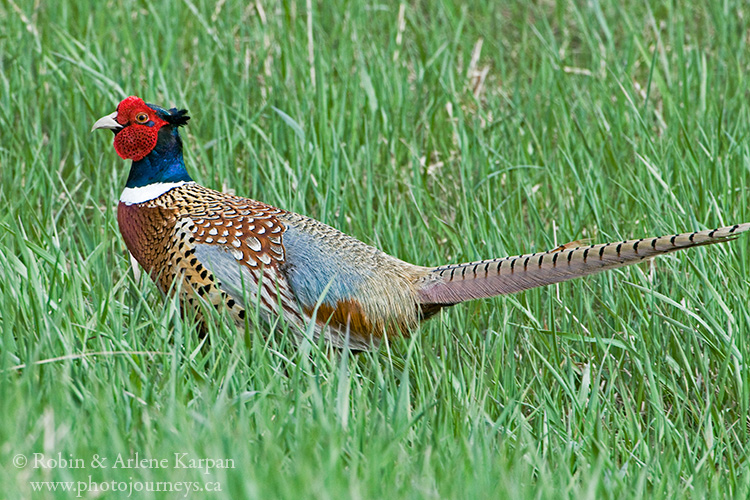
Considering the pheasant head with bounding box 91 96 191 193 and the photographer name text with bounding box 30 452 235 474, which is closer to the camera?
the photographer name text with bounding box 30 452 235 474

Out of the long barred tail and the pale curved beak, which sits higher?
the pale curved beak

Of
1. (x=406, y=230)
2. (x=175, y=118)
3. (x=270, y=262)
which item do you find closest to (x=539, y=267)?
(x=270, y=262)

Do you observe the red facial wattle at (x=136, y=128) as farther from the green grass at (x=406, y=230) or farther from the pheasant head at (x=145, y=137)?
the green grass at (x=406, y=230)

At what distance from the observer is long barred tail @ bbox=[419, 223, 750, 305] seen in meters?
2.62

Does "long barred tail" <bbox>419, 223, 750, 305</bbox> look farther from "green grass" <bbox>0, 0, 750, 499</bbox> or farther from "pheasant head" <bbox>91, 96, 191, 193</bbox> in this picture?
"pheasant head" <bbox>91, 96, 191, 193</bbox>

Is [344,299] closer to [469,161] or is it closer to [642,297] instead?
[642,297]

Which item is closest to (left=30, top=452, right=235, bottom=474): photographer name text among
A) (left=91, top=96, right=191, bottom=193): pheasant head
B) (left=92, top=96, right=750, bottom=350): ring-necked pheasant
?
(left=92, top=96, right=750, bottom=350): ring-necked pheasant

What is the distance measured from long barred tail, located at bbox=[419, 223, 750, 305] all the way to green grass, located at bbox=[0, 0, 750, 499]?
0.19m

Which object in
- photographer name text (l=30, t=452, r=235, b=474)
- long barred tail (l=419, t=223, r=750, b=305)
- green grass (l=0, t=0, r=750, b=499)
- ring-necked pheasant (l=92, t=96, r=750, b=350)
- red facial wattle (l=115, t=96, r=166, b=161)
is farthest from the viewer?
red facial wattle (l=115, t=96, r=166, b=161)

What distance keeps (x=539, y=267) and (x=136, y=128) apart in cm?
154

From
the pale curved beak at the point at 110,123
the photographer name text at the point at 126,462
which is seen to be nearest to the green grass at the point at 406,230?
the photographer name text at the point at 126,462

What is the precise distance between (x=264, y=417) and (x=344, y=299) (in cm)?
95

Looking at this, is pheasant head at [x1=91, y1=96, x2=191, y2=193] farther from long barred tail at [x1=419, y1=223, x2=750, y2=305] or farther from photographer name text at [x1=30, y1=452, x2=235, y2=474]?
photographer name text at [x1=30, y1=452, x2=235, y2=474]

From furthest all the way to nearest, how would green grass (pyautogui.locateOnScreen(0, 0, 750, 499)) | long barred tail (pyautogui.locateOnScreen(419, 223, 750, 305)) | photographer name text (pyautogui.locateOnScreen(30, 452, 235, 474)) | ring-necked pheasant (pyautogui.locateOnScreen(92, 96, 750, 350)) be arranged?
1. ring-necked pheasant (pyautogui.locateOnScreen(92, 96, 750, 350))
2. long barred tail (pyautogui.locateOnScreen(419, 223, 750, 305))
3. green grass (pyautogui.locateOnScreen(0, 0, 750, 499))
4. photographer name text (pyautogui.locateOnScreen(30, 452, 235, 474))
